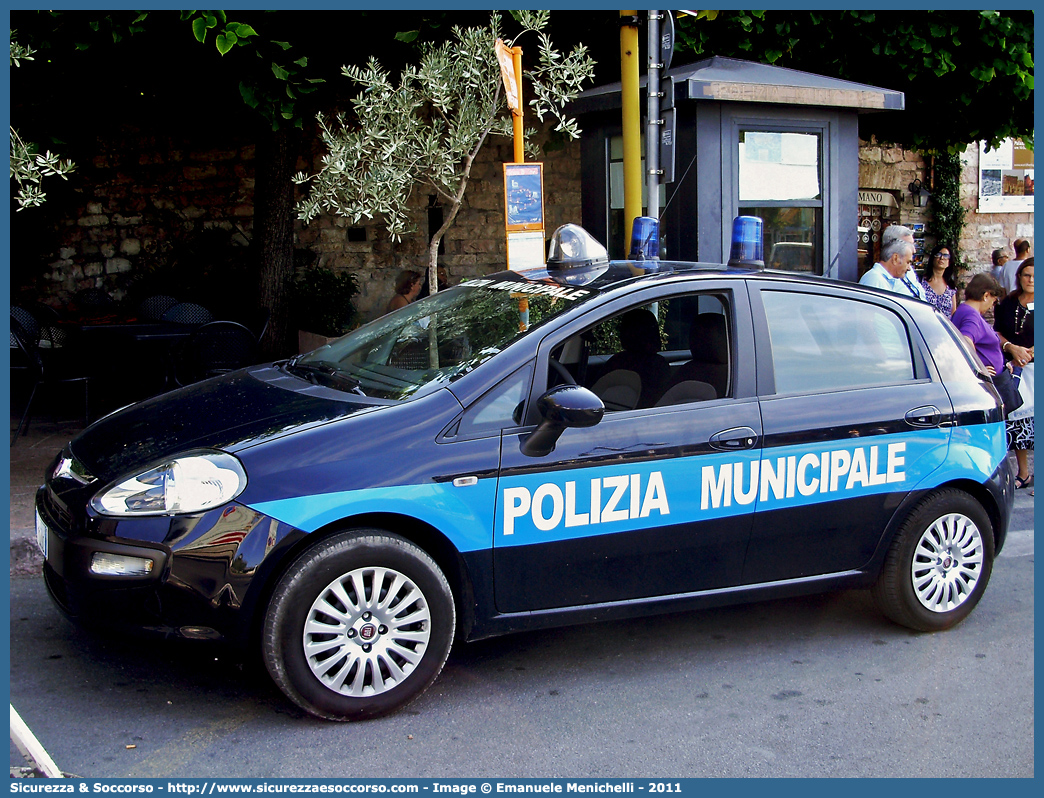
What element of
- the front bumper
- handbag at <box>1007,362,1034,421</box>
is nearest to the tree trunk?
handbag at <box>1007,362,1034,421</box>

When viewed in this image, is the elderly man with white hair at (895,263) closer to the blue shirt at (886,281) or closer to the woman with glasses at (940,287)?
the blue shirt at (886,281)

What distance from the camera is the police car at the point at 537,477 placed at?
11.2 ft

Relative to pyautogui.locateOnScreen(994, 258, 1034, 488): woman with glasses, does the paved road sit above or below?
below

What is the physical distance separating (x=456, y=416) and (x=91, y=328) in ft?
20.3

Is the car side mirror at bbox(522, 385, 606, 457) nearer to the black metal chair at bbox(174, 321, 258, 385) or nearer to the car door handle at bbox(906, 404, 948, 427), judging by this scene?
the car door handle at bbox(906, 404, 948, 427)

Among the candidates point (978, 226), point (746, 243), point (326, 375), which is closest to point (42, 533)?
point (326, 375)

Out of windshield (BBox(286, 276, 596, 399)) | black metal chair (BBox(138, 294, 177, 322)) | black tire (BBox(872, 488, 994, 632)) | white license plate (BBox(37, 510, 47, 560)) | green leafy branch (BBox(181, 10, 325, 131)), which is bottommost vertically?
black tire (BBox(872, 488, 994, 632))


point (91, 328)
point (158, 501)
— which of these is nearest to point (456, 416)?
point (158, 501)

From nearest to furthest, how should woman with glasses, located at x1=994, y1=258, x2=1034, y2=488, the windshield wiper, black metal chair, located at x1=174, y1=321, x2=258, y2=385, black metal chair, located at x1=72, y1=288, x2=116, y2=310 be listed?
the windshield wiper
woman with glasses, located at x1=994, y1=258, x2=1034, y2=488
black metal chair, located at x1=174, y1=321, x2=258, y2=385
black metal chair, located at x1=72, y1=288, x2=116, y2=310

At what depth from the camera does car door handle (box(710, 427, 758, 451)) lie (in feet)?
13.0

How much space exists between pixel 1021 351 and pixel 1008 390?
14.7 inches

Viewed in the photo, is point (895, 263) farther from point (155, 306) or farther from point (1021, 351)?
point (155, 306)

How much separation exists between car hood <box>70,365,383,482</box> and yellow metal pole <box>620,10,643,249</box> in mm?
3595
